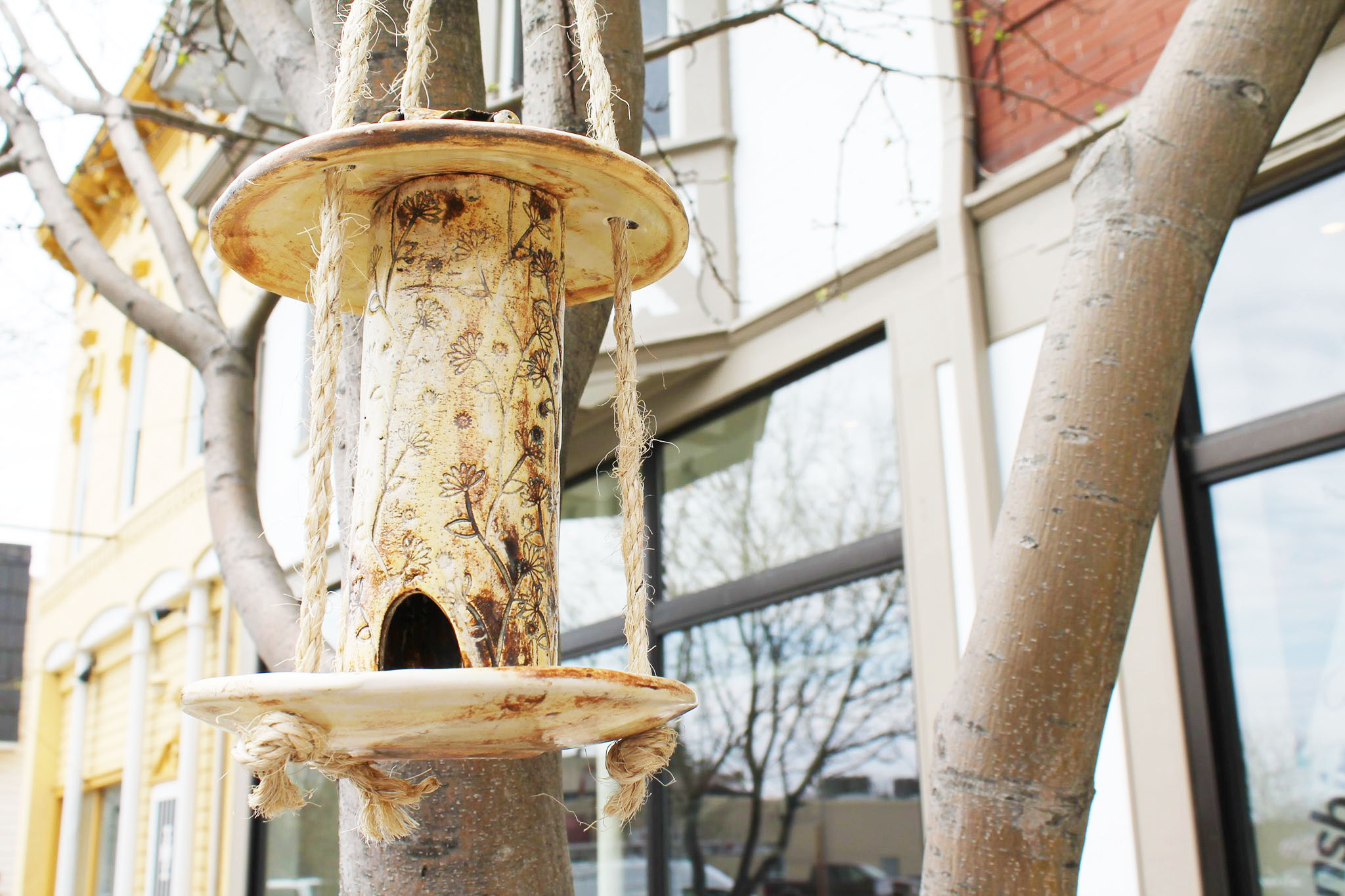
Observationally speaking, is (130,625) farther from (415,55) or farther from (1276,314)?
(415,55)

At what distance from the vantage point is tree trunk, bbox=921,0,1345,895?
5.30ft

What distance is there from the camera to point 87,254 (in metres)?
3.02

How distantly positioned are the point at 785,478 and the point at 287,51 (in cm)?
338

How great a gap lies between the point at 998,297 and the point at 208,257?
834 centimetres

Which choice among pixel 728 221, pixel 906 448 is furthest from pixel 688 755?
pixel 728 221

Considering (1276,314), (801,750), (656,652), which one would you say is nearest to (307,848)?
(656,652)

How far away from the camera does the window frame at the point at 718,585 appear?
197 inches

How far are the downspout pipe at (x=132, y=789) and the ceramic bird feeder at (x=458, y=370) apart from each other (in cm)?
931

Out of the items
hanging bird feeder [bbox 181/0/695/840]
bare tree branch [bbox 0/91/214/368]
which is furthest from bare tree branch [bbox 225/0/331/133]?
hanging bird feeder [bbox 181/0/695/840]

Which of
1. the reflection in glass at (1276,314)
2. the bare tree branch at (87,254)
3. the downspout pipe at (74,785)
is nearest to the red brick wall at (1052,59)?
the reflection in glass at (1276,314)

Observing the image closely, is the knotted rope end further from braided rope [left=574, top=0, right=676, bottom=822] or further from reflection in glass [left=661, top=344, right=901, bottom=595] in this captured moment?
reflection in glass [left=661, top=344, right=901, bottom=595]

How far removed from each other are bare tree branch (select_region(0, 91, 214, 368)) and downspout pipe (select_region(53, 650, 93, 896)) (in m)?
10.0

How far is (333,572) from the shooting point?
23.6 ft

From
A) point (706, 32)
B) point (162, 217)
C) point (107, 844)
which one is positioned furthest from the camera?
point (107, 844)
